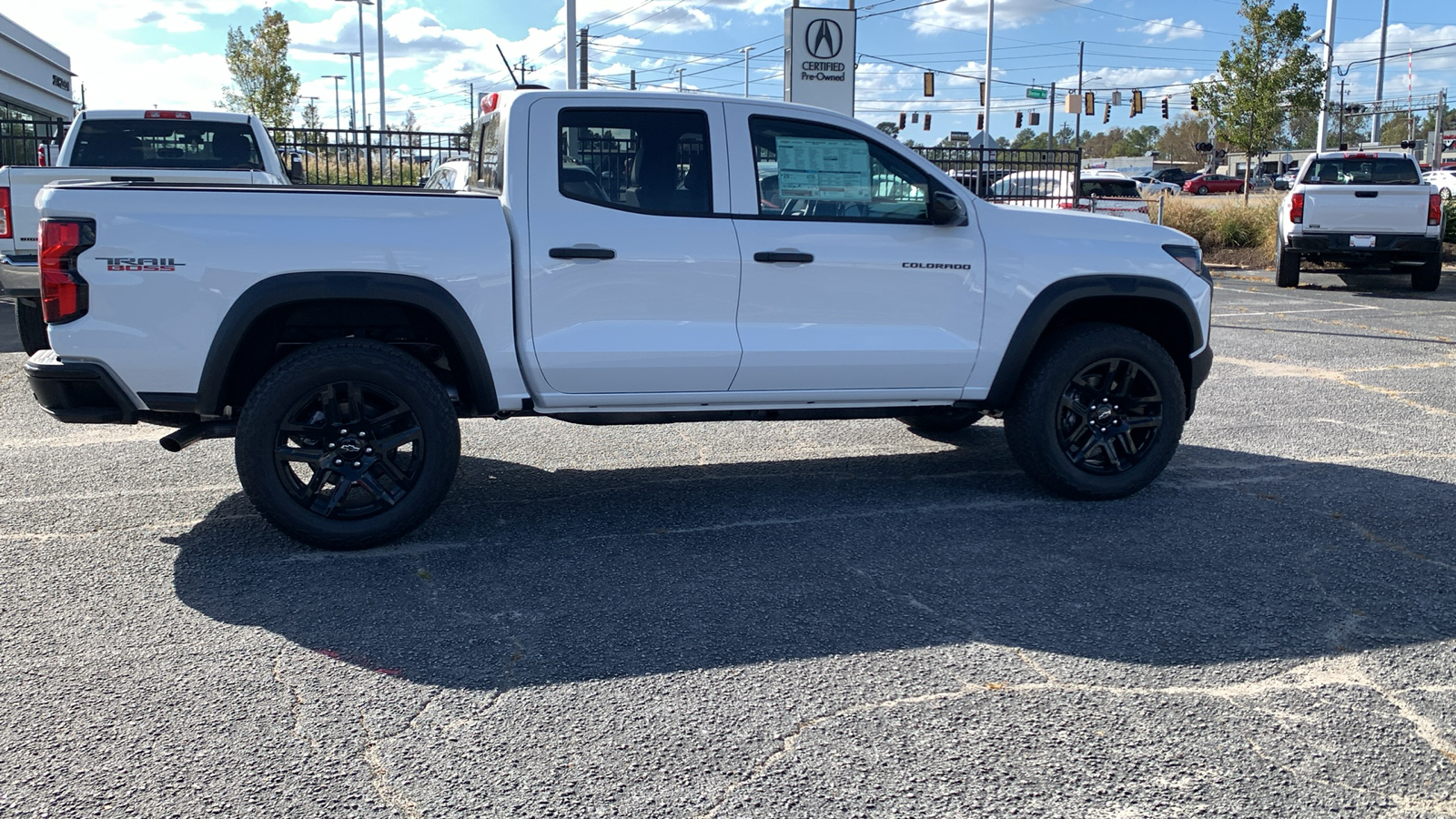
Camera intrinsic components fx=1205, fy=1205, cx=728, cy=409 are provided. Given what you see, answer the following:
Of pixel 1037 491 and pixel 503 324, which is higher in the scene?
pixel 503 324

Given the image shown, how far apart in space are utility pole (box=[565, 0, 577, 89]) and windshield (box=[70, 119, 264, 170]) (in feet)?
26.7

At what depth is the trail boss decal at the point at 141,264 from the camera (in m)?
4.57

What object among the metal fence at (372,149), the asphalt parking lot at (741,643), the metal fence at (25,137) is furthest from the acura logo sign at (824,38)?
the asphalt parking lot at (741,643)

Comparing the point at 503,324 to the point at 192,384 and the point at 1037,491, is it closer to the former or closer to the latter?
the point at 192,384

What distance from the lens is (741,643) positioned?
3994 millimetres

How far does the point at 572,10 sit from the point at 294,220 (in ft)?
50.8

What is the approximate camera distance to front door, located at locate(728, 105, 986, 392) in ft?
17.5

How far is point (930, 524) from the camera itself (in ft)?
17.7

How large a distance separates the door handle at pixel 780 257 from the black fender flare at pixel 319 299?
4.15 feet

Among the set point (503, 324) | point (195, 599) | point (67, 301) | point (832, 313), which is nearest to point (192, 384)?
point (67, 301)

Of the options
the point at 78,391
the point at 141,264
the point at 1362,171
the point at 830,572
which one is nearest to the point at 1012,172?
the point at 1362,171

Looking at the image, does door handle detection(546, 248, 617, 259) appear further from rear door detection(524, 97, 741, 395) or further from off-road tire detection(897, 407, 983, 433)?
off-road tire detection(897, 407, 983, 433)

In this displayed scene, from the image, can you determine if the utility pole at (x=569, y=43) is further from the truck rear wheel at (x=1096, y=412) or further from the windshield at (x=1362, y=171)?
the truck rear wheel at (x=1096, y=412)

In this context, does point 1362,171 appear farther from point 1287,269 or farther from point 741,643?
point 741,643
